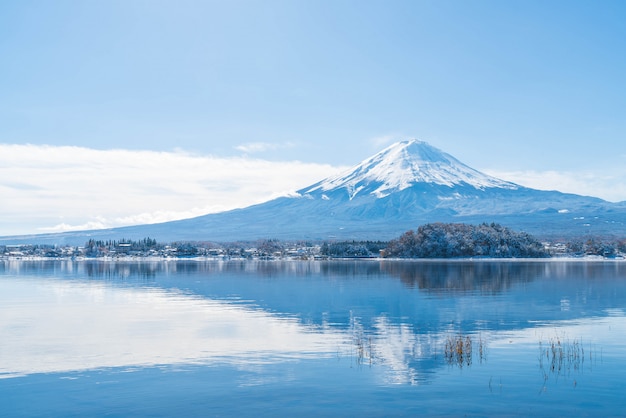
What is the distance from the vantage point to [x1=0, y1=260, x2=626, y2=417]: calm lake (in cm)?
1748

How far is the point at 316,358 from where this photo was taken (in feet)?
76.3

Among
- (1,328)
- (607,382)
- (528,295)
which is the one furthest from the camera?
(528,295)

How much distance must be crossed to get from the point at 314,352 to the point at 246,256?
500ft

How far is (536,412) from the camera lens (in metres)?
16.6

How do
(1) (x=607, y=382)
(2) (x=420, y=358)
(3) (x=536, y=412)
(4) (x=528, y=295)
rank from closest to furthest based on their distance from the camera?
(3) (x=536, y=412), (1) (x=607, y=382), (2) (x=420, y=358), (4) (x=528, y=295)

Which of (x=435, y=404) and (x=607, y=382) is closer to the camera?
(x=435, y=404)

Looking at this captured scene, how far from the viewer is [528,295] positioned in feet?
153

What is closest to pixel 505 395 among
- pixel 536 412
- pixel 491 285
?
pixel 536 412

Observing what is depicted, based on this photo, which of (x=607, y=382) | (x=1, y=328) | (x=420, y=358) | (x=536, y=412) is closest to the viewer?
(x=536, y=412)

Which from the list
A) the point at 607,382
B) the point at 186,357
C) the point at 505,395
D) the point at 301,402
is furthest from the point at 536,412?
the point at 186,357

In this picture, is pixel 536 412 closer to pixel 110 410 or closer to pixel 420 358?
pixel 420 358

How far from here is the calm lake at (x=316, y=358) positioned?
17484 millimetres

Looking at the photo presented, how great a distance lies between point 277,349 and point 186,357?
3346mm

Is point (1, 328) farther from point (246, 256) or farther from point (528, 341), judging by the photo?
point (246, 256)
